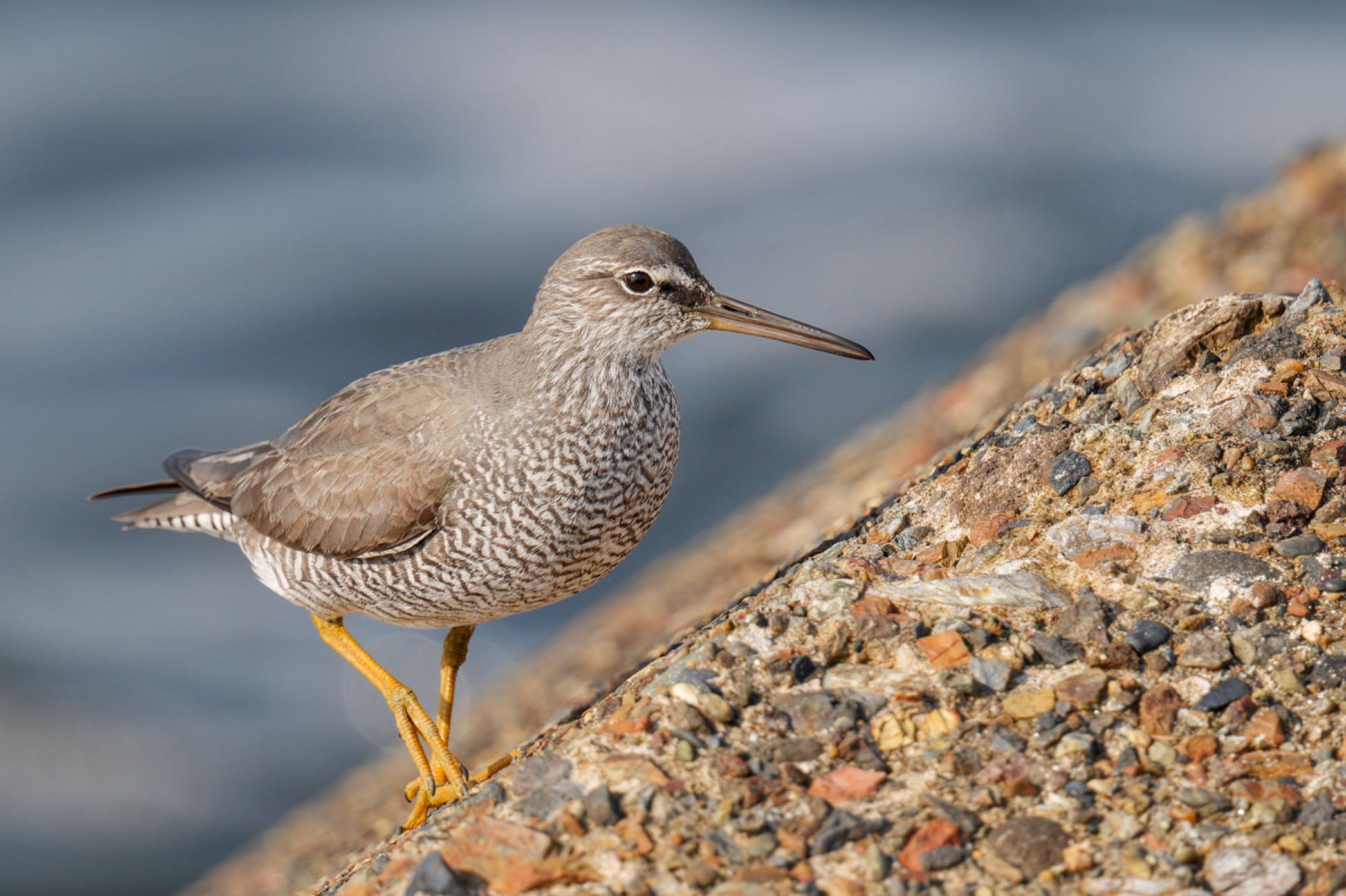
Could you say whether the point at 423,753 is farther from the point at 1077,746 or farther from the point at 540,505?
the point at 1077,746

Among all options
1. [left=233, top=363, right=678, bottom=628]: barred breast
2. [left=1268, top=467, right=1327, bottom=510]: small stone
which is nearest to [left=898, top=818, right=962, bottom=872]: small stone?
[left=1268, top=467, right=1327, bottom=510]: small stone

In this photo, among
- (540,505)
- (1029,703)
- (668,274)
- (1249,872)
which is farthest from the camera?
(668,274)

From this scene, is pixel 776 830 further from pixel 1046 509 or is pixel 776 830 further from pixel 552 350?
pixel 552 350

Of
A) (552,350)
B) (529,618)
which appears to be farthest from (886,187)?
(552,350)

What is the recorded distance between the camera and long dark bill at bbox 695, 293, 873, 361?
20.5 ft

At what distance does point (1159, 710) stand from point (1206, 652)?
1.04ft

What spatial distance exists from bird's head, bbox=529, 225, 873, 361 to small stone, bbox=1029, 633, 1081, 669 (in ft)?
6.88


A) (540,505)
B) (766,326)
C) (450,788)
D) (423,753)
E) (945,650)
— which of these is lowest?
(945,650)

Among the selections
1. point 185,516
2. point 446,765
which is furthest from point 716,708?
point 185,516

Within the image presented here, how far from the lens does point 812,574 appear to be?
5148mm

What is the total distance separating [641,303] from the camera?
6.16 metres

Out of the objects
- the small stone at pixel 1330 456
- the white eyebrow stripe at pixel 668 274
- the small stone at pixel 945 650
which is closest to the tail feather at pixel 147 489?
the white eyebrow stripe at pixel 668 274

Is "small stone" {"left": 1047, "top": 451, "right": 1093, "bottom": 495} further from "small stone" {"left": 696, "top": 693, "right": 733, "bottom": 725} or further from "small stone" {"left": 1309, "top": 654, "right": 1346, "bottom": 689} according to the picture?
"small stone" {"left": 696, "top": 693, "right": 733, "bottom": 725}

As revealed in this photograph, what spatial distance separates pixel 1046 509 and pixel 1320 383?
1.24 meters
